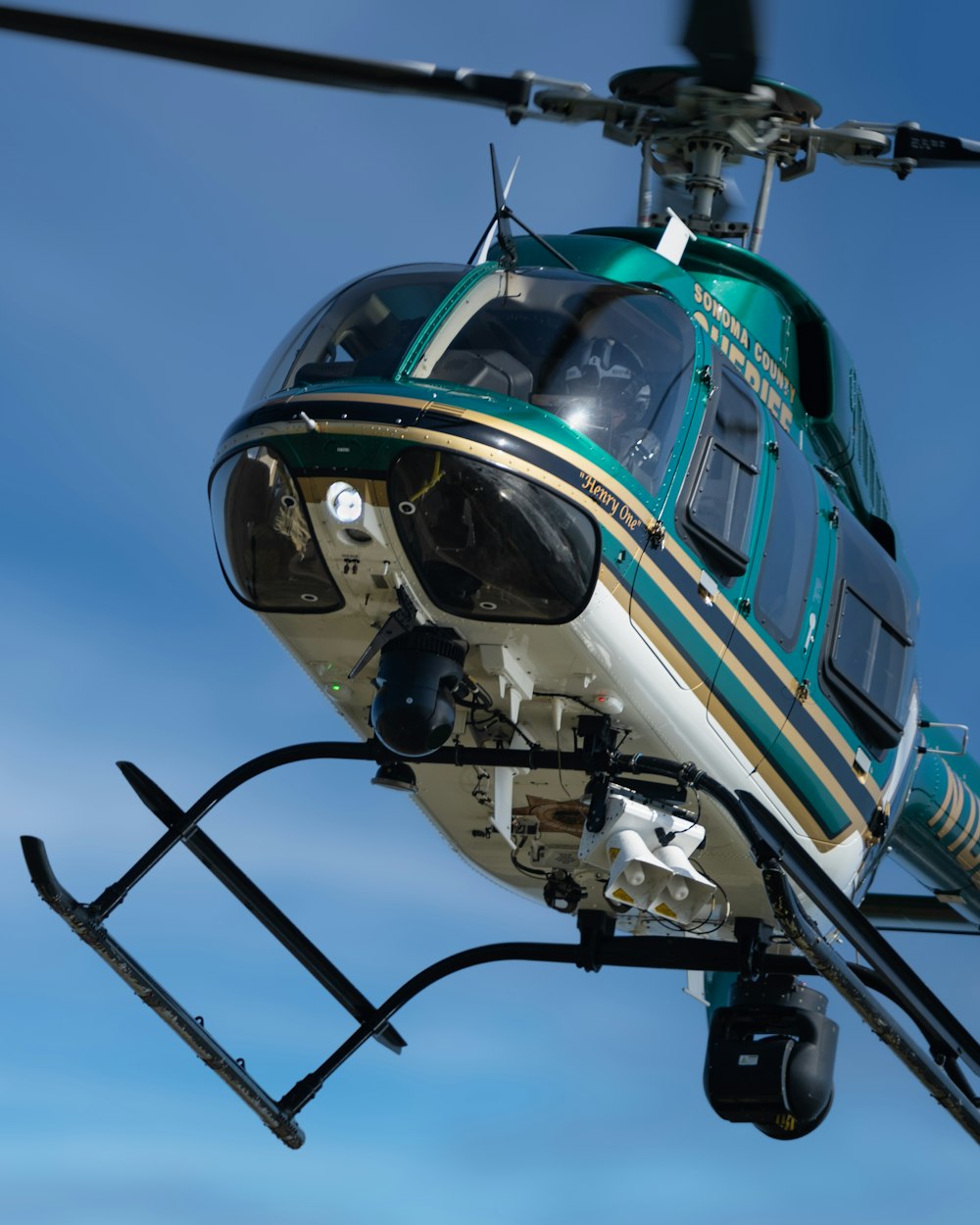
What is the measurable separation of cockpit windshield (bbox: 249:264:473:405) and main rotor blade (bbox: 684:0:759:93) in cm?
182

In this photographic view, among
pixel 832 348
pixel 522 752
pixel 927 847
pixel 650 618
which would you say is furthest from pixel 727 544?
pixel 927 847

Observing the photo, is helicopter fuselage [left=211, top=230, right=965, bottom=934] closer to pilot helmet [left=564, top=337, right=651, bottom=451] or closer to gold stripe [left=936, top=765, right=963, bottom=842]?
pilot helmet [left=564, top=337, right=651, bottom=451]

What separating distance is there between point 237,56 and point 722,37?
7.76 ft

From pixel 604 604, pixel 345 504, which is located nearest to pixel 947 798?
pixel 604 604

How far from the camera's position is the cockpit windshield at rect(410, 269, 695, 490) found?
1134 cm

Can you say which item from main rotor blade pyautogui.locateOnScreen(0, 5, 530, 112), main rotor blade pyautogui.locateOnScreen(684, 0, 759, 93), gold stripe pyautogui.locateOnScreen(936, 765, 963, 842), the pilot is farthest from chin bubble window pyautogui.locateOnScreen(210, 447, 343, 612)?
gold stripe pyautogui.locateOnScreen(936, 765, 963, 842)

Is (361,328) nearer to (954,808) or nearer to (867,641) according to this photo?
(867,641)

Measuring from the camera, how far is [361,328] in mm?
11898

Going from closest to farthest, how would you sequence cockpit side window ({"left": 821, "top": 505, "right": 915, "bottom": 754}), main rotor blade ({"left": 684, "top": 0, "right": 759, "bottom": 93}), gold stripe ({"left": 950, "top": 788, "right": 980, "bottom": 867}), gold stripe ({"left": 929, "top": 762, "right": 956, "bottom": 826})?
main rotor blade ({"left": 684, "top": 0, "right": 759, "bottom": 93}) → cockpit side window ({"left": 821, "top": 505, "right": 915, "bottom": 754}) → gold stripe ({"left": 929, "top": 762, "right": 956, "bottom": 826}) → gold stripe ({"left": 950, "top": 788, "right": 980, "bottom": 867})

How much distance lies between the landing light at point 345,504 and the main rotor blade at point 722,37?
108 inches

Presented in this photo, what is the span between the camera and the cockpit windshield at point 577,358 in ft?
37.2

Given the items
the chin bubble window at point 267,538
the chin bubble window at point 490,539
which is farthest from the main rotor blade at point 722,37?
the chin bubble window at point 267,538

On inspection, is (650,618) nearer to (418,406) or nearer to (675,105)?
(418,406)

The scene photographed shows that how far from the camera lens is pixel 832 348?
47.4 feet
